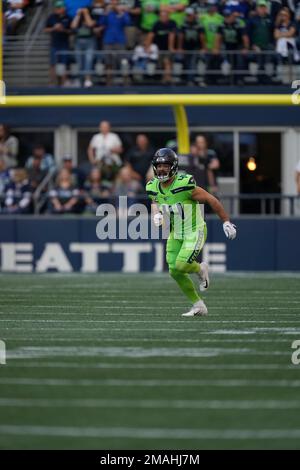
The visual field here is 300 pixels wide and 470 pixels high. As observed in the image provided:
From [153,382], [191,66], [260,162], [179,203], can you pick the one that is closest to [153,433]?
[153,382]

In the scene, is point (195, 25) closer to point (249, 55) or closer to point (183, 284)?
point (249, 55)

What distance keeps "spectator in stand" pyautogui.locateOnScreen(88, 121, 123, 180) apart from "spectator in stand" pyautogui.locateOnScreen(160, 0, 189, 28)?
6.39 ft

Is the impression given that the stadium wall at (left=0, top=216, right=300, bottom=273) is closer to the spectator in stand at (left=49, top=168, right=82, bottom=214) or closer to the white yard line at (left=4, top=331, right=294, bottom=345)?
the spectator in stand at (left=49, top=168, right=82, bottom=214)

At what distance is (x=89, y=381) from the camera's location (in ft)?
23.6

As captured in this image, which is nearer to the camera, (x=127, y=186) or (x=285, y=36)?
(x=127, y=186)

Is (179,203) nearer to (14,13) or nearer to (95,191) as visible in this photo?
(95,191)

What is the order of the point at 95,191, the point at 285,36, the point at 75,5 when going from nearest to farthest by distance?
1. the point at 95,191
2. the point at 285,36
3. the point at 75,5

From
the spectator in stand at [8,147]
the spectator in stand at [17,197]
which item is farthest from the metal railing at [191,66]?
the spectator in stand at [17,197]

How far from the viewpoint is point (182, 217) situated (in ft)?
37.2

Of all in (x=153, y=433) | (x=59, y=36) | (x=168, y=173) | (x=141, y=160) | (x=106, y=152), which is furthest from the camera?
(x=59, y=36)

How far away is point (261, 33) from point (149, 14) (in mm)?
1728

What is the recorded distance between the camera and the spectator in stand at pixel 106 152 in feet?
60.6

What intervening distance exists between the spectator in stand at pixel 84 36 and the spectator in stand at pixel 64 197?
211 cm

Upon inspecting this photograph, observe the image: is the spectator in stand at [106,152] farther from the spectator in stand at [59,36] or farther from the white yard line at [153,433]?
the white yard line at [153,433]
